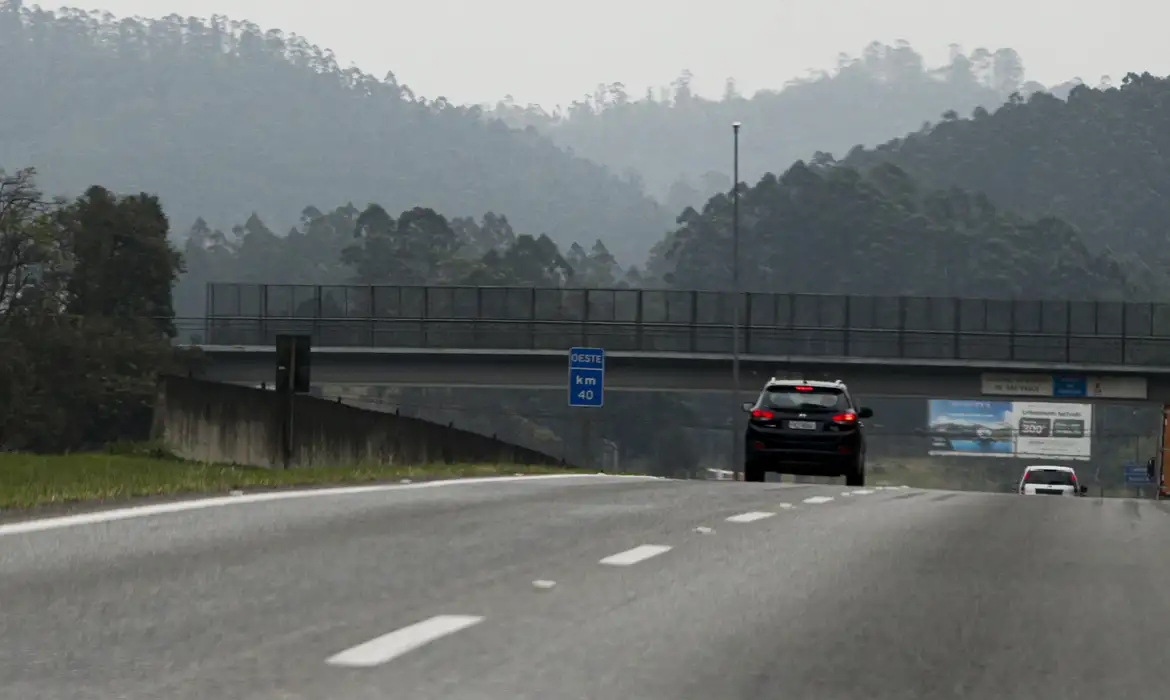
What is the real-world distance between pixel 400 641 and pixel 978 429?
4666 inches

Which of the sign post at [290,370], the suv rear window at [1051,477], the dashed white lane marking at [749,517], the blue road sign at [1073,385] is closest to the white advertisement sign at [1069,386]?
the blue road sign at [1073,385]

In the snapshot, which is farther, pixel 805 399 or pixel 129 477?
pixel 805 399

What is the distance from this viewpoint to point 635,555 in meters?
12.5

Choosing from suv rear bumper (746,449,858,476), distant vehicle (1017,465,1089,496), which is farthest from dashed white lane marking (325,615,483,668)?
distant vehicle (1017,465,1089,496)

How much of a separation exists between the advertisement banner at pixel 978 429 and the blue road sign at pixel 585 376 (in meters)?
64.5

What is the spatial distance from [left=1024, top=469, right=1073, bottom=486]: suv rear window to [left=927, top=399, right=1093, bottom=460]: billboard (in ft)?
225

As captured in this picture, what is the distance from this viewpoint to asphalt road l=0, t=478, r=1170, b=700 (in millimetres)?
7305

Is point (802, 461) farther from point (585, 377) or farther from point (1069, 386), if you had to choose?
point (1069, 386)

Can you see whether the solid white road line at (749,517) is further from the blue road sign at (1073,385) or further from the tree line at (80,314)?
the blue road sign at (1073,385)

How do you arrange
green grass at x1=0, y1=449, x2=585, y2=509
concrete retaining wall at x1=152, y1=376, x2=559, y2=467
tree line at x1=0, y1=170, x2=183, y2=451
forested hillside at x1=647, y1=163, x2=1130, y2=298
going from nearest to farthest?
green grass at x1=0, y1=449, x2=585, y2=509 → concrete retaining wall at x1=152, y1=376, x2=559, y2=467 → tree line at x1=0, y1=170, x2=183, y2=451 → forested hillside at x1=647, y1=163, x2=1130, y2=298

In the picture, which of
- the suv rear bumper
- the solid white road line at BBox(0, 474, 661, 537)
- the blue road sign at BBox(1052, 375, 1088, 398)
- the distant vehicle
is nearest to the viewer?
the solid white road line at BBox(0, 474, 661, 537)

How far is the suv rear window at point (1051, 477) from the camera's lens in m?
51.8

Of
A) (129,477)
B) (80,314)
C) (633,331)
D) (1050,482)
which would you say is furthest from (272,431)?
(80,314)

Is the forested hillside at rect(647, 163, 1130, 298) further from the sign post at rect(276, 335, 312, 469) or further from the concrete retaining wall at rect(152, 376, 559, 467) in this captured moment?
the sign post at rect(276, 335, 312, 469)
